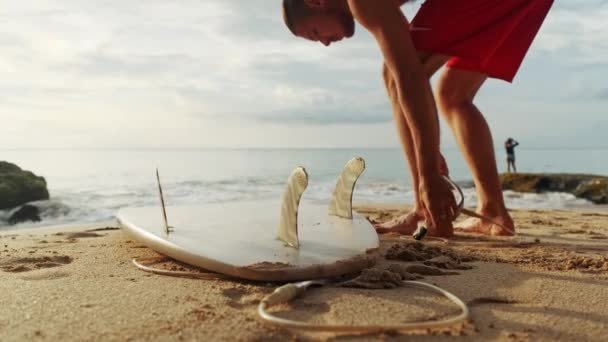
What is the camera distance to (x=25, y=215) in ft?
17.3

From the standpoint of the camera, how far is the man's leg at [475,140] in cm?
278

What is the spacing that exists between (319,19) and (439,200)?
1185 millimetres

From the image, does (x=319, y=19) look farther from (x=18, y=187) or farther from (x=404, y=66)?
(x=18, y=187)

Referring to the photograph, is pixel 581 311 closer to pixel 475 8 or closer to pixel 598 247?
pixel 598 247

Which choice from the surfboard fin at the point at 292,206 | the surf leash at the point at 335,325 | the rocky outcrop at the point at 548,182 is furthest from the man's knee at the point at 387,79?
the rocky outcrop at the point at 548,182

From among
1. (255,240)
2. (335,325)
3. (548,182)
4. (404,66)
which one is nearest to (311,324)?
(335,325)

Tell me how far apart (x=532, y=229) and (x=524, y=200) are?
4.14 m

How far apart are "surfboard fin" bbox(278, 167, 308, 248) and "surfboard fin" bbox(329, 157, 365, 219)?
0.64 meters

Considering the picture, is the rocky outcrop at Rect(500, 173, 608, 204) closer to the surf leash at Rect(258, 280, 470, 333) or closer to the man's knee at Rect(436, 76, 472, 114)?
the man's knee at Rect(436, 76, 472, 114)

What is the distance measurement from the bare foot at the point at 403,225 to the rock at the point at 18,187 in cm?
432

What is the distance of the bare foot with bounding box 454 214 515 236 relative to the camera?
2.69 metres

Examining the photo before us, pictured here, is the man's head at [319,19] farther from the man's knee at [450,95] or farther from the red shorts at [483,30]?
the man's knee at [450,95]

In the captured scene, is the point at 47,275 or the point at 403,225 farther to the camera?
the point at 403,225

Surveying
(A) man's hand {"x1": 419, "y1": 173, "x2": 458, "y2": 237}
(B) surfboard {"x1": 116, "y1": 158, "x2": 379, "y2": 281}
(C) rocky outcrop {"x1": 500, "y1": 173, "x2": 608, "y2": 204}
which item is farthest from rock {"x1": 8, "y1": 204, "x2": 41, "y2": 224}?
(C) rocky outcrop {"x1": 500, "y1": 173, "x2": 608, "y2": 204}
